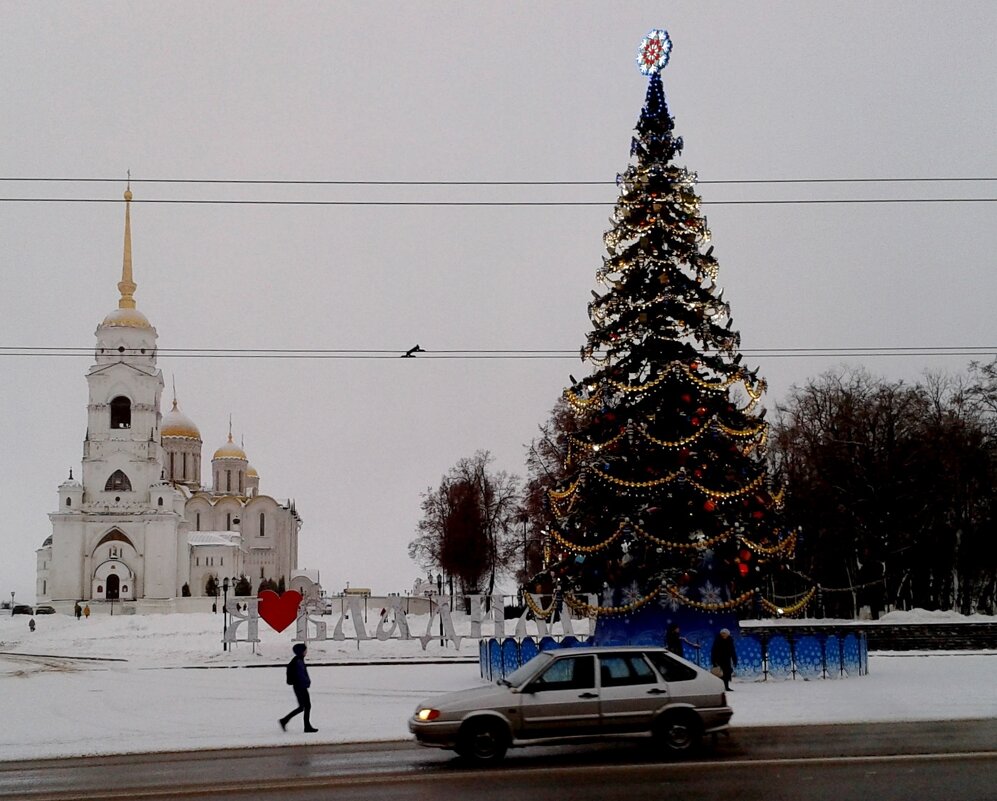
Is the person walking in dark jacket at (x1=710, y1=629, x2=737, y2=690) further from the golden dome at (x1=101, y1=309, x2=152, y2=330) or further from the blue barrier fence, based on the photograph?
the golden dome at (x1=101, y1=309, x2=152, y2=330)

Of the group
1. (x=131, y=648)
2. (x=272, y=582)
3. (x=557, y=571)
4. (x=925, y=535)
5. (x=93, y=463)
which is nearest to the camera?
(x=557, y=571)

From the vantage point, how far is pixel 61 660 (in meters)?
44.3

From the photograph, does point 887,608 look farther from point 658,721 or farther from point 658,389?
point 658,721

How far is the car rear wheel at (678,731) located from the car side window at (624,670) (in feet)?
1.84

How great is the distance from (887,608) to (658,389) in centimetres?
3479

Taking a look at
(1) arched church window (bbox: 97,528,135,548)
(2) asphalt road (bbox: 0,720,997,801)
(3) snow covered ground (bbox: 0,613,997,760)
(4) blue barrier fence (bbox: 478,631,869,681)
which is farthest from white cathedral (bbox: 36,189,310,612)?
(2) asphalt road (bbox: 0,720,997,801)

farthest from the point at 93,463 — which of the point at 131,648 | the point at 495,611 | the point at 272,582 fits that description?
the point at 495,611

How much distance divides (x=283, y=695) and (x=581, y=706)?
40.9 ft

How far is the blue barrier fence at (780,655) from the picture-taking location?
25922 mm

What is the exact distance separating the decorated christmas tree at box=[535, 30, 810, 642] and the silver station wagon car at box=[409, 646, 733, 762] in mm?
9854

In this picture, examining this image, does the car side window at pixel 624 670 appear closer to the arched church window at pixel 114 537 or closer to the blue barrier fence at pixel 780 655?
the blue barrier fence at pixel 780 655

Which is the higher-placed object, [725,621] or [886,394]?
[886,394]

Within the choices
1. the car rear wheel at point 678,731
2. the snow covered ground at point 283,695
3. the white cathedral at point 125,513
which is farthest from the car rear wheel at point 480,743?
the white cathedral at point 125,513

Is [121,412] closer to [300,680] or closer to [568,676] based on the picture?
[300,680]
